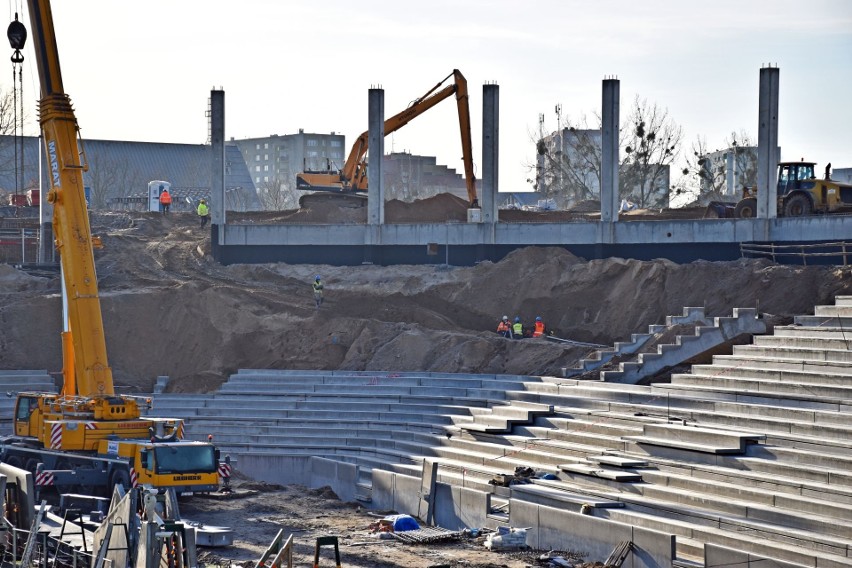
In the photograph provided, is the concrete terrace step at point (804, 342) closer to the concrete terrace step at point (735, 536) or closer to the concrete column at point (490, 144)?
the concrete terrace step at point (735, 536)

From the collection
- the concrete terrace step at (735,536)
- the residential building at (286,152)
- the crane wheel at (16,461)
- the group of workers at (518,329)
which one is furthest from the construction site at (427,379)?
the residential building at (286,152)

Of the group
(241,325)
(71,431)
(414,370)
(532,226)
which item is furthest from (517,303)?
(71,431)

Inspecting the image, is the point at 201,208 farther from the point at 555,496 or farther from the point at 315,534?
the point at 555,496

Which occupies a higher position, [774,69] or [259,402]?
[774,69]

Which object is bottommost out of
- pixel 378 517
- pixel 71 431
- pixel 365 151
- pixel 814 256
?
pixel 378 517

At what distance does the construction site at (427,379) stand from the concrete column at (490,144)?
111 millimetres

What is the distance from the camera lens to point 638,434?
22.2 meters

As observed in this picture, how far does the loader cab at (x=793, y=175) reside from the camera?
3753 centimetres

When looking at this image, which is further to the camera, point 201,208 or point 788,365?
point 201,208

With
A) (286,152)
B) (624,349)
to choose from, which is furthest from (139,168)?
(286,152)

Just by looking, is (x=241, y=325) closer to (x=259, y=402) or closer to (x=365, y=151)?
(x=259, y=402)

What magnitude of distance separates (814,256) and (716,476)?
51.1 ft

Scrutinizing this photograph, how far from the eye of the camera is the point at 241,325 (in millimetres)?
35906

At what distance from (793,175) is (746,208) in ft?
5.75
